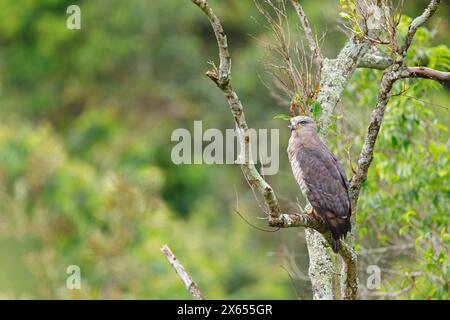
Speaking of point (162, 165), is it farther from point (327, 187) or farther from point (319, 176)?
point (327, 187)

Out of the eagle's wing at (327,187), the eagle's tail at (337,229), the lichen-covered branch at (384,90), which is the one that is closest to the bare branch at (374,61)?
the lichen-covered branch at (384,90)

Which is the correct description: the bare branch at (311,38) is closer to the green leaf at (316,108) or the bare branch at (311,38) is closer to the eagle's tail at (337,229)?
the green leaf at (316,108)

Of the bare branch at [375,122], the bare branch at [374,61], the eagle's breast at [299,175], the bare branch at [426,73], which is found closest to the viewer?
the bare branch at [375,122]

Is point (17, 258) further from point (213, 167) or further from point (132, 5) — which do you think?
point (132, 5)

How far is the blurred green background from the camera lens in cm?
856

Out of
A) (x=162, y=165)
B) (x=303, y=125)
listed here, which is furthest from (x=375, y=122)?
(x=162, y=165)

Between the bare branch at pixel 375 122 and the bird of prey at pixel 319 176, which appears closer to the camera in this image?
the bare branch at pixel 375 122

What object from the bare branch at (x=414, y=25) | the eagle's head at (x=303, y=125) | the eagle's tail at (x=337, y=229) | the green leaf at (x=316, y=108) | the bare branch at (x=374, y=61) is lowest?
the eagle's tail at (x=337, y=229)

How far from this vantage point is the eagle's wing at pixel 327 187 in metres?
6.28

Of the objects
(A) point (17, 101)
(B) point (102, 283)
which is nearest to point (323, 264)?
(B) point (102, 283)

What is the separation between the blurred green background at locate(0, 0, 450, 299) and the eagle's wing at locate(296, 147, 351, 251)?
0.67 m

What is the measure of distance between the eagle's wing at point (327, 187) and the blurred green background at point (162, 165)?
0.67 meters

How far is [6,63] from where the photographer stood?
28.2m

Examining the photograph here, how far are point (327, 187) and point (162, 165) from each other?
1683 centimetres
